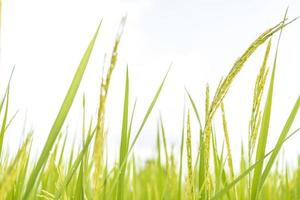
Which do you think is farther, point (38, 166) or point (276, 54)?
point (276, 54)

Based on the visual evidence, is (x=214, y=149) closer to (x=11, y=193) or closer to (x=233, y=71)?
(x=233, y=71)

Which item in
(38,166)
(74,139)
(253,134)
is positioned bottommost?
(38,166)

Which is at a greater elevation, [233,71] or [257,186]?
[233,71]

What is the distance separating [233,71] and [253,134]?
22 centimetres

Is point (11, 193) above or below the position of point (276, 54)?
below

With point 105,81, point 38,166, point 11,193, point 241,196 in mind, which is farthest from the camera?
point 241,196

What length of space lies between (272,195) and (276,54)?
1.68 metres

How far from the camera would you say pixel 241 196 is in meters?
1.57

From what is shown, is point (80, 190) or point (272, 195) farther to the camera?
point (272, 195)

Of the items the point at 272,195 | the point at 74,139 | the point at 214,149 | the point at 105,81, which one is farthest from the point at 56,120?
the point at 272,195

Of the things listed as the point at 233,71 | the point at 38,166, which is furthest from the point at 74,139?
the point at 233,71

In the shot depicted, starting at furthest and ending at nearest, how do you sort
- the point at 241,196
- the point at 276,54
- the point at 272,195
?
the point at 272,195 → the point at 241,196 → the point at 276,54

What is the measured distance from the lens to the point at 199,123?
4.13 ft

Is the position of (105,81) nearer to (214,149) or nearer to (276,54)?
(276,54)
